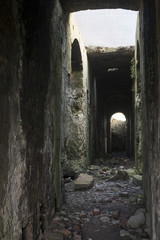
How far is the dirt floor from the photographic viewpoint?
317cm

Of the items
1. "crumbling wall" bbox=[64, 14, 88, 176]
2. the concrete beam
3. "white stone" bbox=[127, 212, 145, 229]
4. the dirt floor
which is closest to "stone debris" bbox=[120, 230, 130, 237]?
the dirt floor

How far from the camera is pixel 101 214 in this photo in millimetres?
3951

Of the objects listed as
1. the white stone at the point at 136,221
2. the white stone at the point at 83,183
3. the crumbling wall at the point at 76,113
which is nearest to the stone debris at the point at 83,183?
the white stone at the point at 83,183

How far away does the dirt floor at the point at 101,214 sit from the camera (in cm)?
317

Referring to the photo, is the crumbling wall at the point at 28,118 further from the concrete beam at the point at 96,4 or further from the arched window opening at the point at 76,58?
the arched window opening at the point at 76,58

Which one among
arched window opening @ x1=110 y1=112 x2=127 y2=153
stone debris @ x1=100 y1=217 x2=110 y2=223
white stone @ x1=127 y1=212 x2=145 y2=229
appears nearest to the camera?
white stone @ x1=127 y1=212 x2=145 y2=229

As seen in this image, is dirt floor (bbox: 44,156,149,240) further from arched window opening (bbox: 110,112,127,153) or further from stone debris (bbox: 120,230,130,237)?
arched window opening (bbox: 110,112,127,153)

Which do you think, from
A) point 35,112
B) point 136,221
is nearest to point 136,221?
point 136,221

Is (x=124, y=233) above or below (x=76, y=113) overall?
below

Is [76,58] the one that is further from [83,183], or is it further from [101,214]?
[101,214]

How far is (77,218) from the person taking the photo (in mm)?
3689

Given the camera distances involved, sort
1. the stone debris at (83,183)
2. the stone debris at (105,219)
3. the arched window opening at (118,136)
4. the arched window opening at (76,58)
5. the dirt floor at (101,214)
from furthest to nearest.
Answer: the arched window opening at (118,136)
the arched window opening at (76,58)
the stone debris at (83,183)
the stone debris at (105,219)
the dirt floor at (101,214)

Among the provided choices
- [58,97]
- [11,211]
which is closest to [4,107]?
[11,211]

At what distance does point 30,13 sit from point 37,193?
1954mm
